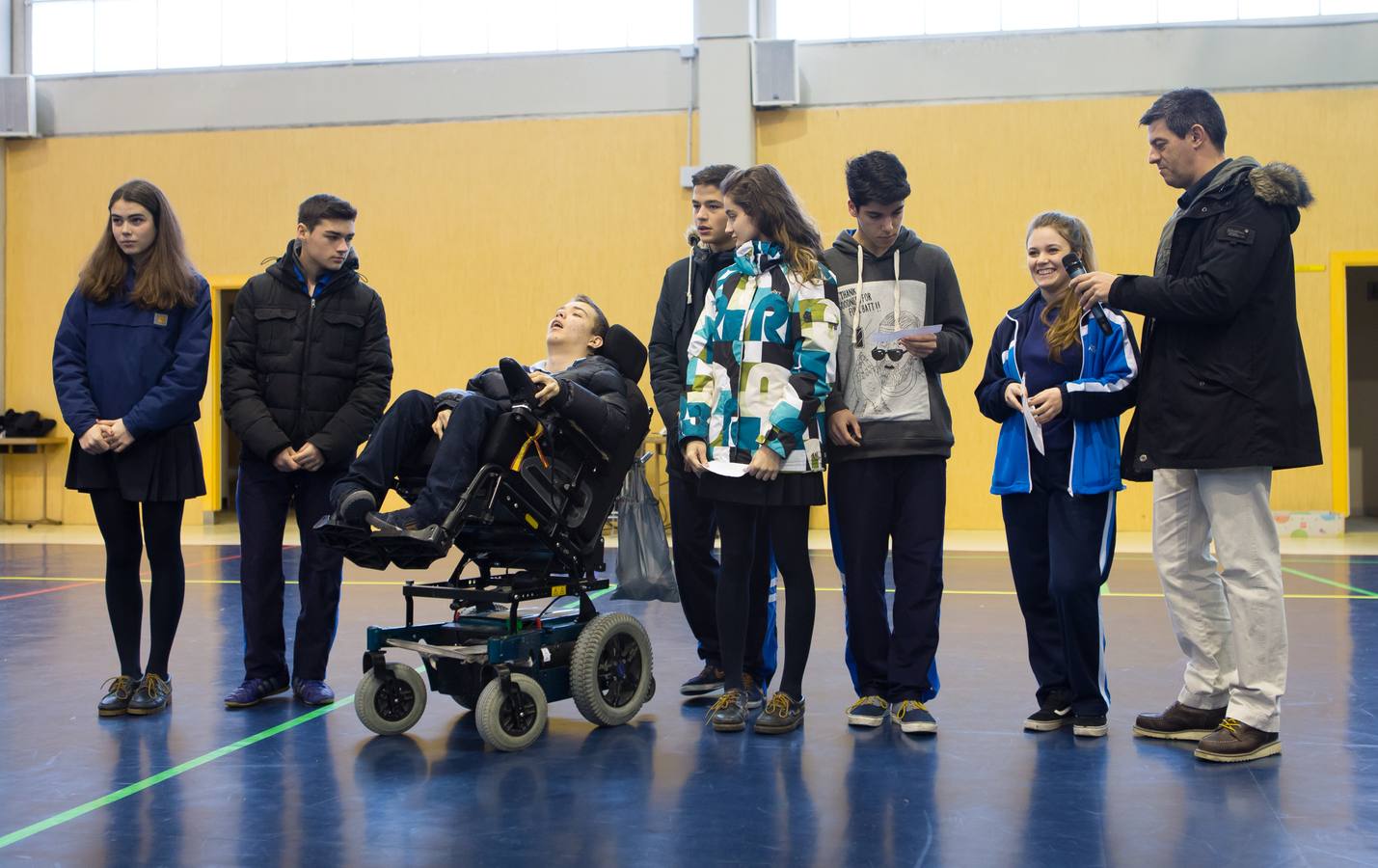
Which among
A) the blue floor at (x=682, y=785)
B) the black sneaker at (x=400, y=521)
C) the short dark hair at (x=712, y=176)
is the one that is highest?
the short dark hair at (x=712, y=176)

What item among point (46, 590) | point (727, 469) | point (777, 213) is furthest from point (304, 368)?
point (46, 590)

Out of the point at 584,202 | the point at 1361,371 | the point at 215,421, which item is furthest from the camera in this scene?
the point at 1361,371

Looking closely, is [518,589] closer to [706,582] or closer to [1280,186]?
[706,582]

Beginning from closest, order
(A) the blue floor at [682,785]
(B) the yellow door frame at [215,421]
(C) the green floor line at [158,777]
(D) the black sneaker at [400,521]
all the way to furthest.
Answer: (A) the blue floor at [682,785], (C) the green floor line at [158,777], (D) the black sneaker at [400,521], (B) the yellow door frame at [215,421]

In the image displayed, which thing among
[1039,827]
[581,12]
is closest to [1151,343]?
[1039,827]

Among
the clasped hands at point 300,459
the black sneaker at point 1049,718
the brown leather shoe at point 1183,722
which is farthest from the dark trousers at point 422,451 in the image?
the brown leather shoe at point 1183,722

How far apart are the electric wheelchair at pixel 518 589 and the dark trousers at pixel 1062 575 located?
105 centimetres

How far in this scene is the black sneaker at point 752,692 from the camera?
3.60 meters

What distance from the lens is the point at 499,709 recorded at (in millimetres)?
3186

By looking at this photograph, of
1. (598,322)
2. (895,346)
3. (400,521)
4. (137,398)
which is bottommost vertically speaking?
(400,521)

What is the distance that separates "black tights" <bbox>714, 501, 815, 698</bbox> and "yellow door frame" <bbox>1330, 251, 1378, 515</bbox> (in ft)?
23.7

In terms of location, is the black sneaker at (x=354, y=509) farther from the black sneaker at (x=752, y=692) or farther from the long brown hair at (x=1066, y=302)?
the long brown hair at (x=1066, y=302)

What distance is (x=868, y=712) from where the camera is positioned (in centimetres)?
339

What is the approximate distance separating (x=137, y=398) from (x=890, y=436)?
2107 millimetres
